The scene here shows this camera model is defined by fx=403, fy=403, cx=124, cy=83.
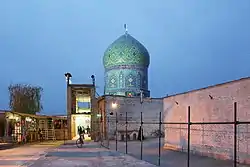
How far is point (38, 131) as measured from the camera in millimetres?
40312

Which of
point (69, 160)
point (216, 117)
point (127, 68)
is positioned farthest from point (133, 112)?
point (69, 160)

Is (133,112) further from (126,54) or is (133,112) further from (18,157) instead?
(18,157)

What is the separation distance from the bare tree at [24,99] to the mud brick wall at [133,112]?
18026mm

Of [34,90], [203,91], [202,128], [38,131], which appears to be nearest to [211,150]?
[202,128]

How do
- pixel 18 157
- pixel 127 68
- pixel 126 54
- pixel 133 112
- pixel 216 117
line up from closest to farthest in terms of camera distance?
pixel 216 117 < pixel 18 157 < pixel 133 112 < pixel 126 54 < pixel 127 68

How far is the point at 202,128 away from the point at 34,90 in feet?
116

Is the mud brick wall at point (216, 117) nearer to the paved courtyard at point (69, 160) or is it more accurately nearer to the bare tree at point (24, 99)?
the paved courtyard at point (69, 160)

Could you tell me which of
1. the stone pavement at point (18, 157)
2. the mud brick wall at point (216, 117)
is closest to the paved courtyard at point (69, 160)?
the stone pavement at point (18, 157)

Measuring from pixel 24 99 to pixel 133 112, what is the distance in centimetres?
1958

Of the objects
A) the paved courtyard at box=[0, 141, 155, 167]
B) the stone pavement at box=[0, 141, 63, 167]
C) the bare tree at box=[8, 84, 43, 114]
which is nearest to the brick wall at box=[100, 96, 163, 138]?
the stone pavement at box=[0, 141, 63, 167]

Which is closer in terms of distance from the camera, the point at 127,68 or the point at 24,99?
the point at 127,68

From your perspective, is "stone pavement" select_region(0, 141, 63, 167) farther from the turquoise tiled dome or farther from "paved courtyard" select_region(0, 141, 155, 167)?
the turquoise tiled dome

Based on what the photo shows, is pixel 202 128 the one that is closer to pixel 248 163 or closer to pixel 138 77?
pixel 248 163

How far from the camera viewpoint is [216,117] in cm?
1741
